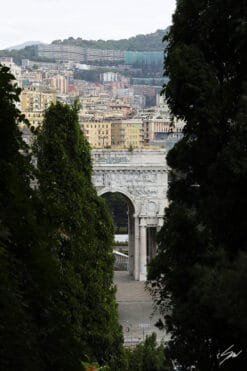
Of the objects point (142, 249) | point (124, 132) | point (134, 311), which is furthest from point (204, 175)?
point (124, 132)

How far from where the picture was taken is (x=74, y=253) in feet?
53.9

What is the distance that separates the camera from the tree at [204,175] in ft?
30.0

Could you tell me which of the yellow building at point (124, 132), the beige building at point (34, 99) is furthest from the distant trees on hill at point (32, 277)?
the beige building at point (34, 99)

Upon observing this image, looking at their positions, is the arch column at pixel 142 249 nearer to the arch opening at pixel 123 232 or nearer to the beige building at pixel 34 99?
the arch opening at pixel 123 232

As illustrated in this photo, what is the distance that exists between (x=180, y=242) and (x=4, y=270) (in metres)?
3.63

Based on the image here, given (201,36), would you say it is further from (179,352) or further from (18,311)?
(18,311)

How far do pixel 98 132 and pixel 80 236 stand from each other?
8919cm

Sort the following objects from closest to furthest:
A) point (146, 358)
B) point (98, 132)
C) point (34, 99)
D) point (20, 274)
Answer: point (20, 274) → point (146, 358) → point (98, 132) → point (34, 99)

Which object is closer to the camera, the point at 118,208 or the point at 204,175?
the point at 204,175

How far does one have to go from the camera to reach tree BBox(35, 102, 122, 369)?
640 inches

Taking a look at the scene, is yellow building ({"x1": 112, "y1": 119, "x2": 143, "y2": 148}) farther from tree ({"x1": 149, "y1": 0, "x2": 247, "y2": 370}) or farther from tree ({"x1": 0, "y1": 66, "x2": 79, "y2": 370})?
tree ({"x1": 0, "y1": 66, "x2": 79, "y2": 370})

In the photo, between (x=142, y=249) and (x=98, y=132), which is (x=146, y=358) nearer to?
(x=142, y=249)

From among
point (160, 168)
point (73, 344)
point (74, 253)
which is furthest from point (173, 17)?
point (160, 168)

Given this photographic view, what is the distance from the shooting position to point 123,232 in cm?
6256
